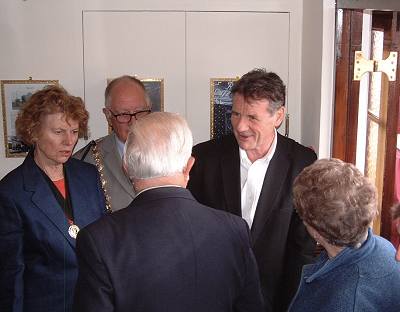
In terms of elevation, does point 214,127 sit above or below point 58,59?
below

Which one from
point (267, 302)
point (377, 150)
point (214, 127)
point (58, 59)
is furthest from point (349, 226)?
point (58, 59)

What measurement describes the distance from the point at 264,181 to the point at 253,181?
7 centimetres

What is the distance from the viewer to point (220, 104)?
3.30 meters

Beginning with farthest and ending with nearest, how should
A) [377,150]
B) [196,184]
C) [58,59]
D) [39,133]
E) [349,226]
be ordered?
[58,59], [377,150], [196,184], [39,133], [349,226]

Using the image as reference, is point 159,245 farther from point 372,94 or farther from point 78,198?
point 372,94

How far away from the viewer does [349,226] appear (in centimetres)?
141

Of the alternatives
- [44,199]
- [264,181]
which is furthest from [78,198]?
[264,181]

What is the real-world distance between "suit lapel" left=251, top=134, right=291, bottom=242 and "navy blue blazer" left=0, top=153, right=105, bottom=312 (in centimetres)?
78

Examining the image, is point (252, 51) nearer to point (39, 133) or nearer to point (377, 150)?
point (377, 150)

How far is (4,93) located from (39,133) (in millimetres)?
1209

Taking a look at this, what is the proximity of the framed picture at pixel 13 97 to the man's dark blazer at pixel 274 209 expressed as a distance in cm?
146

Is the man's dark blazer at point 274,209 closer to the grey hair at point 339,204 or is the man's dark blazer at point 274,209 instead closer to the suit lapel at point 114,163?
the suit lapel at point 114,163

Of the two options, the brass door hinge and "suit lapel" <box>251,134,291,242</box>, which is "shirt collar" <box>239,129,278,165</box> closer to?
"suit lapel" <box>251,134,291,242</box>

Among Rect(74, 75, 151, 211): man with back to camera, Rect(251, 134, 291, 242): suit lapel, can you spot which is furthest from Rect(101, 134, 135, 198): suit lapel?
Rect(251, 134, 291, 242): suit lapel
